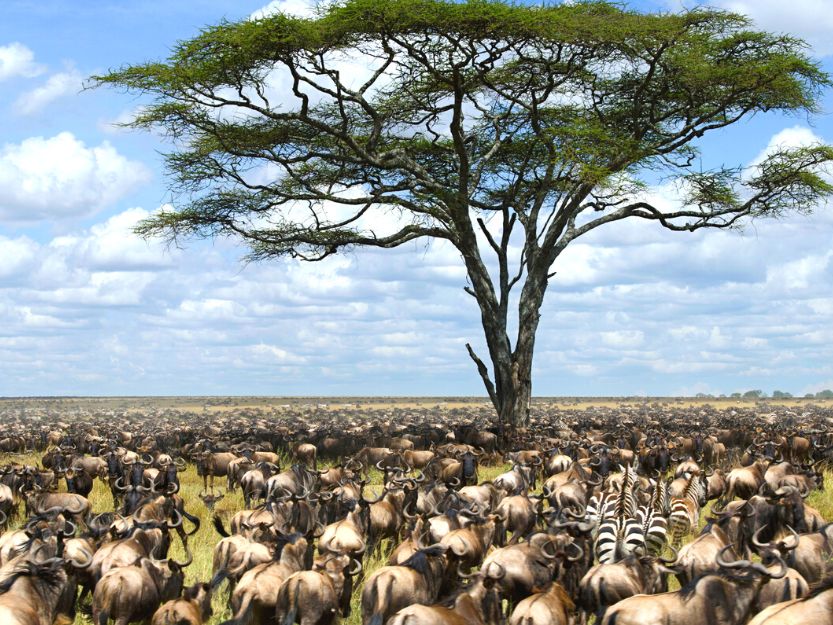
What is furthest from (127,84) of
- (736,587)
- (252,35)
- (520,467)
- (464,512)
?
(736,587)

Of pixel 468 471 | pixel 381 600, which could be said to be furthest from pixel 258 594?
pixel 468 471

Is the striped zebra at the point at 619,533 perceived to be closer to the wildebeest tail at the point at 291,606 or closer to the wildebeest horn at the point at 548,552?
the wildebeest horn at the point at 548,552

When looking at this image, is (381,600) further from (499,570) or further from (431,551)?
(499,570)

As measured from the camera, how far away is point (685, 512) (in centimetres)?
1312

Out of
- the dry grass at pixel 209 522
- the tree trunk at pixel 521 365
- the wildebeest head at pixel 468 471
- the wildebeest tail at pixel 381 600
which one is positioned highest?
the tree trunk at pixel 521 365

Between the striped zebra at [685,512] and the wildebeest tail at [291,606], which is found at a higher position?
the striped zebra at [685,512]

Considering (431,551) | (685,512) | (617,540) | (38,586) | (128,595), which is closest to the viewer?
(38,586)

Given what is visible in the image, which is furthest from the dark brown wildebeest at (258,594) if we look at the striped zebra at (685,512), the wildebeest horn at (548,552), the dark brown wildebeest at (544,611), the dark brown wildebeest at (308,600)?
the striped zebra at (685,512)

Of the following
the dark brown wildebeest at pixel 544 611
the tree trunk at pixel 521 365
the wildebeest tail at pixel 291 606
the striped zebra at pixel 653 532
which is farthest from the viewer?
the tree trunk at pixel 521 365

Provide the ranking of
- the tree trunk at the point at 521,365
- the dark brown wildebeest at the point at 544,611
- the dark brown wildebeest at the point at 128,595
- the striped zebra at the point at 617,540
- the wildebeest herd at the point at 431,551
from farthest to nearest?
the tree trunk at the point at 521,365, the striped zebra at the point at 617,540, the dark brown wildebeest at the point at 128,595, the wildebeest herd at the point at 431,551, the dark brown wildebeest at the point at 544,611

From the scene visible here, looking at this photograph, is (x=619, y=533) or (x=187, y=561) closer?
(x=187, y=561)

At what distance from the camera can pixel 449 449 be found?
69.9ft

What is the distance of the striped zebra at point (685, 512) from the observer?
13.0 m

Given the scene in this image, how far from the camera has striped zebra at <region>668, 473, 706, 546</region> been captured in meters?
13.0
